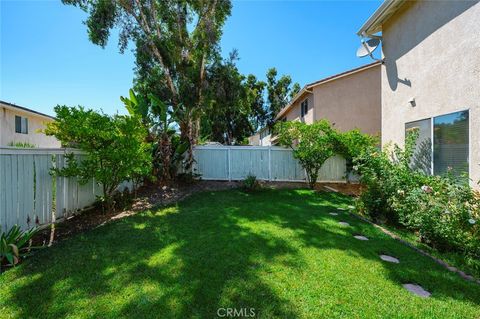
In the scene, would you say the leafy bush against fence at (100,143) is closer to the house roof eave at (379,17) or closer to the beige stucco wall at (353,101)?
the house roof eave at (379,17)

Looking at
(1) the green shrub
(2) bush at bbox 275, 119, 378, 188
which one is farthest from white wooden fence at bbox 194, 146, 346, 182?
(1) the green shrub

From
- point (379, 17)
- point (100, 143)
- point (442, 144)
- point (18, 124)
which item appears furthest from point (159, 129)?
point (18, 124)

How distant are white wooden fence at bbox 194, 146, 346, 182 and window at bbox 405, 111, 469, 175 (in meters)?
5.62

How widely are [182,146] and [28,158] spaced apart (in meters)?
6.49

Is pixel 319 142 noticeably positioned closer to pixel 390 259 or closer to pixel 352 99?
pixel 352 99

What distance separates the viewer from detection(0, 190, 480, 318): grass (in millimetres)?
2879

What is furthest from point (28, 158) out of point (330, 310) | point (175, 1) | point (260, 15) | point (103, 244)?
point (260, 15)

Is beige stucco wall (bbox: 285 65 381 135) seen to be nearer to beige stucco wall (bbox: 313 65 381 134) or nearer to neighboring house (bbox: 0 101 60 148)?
beige stucco wall (bbox: 313 65 381 134)

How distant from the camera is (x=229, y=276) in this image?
353cm

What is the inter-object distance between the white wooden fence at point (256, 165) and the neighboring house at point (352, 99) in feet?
11.0

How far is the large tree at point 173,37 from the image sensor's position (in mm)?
11234

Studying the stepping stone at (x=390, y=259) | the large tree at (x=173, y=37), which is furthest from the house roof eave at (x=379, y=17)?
the stepping stone at (x=390, y=259)

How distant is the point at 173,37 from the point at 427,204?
12376mm

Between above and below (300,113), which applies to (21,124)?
below
